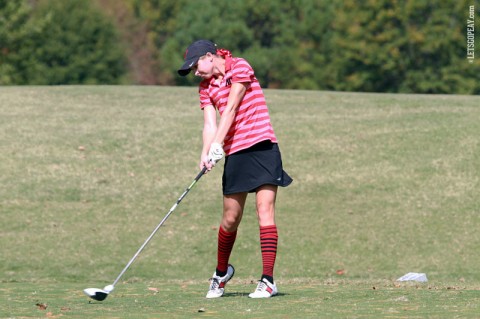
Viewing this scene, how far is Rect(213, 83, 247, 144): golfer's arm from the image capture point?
9109 mm

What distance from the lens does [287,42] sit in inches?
3332

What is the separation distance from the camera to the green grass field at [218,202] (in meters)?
15.2

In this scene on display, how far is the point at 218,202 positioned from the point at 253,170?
9697 mm

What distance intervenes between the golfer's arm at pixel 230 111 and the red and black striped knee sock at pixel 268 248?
86 centimetres

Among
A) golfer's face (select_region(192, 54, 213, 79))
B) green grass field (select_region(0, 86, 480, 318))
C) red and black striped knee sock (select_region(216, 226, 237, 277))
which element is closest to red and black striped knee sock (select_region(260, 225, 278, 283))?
green grass field (select_region(0, 86, 480, 318))

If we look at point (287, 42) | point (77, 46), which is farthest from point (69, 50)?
point (287, 42)

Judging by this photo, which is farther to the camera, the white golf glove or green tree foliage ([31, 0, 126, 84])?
green tree foliage ([31, 0, 126, 84])

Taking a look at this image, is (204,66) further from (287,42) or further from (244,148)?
(287,42)

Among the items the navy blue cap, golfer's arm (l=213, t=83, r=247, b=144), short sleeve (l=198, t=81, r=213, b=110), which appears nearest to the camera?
golfer's arm (l=213, t=83, r=247, b=144)

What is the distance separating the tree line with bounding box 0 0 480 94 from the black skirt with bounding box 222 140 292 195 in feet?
191

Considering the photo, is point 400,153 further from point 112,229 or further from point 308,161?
point 112,229

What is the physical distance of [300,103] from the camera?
2647 centimetres

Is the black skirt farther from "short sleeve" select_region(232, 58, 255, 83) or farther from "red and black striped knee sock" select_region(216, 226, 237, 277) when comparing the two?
"short sleeve" select_region(232, 58, 255, 83)

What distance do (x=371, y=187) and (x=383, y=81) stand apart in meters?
56.5
